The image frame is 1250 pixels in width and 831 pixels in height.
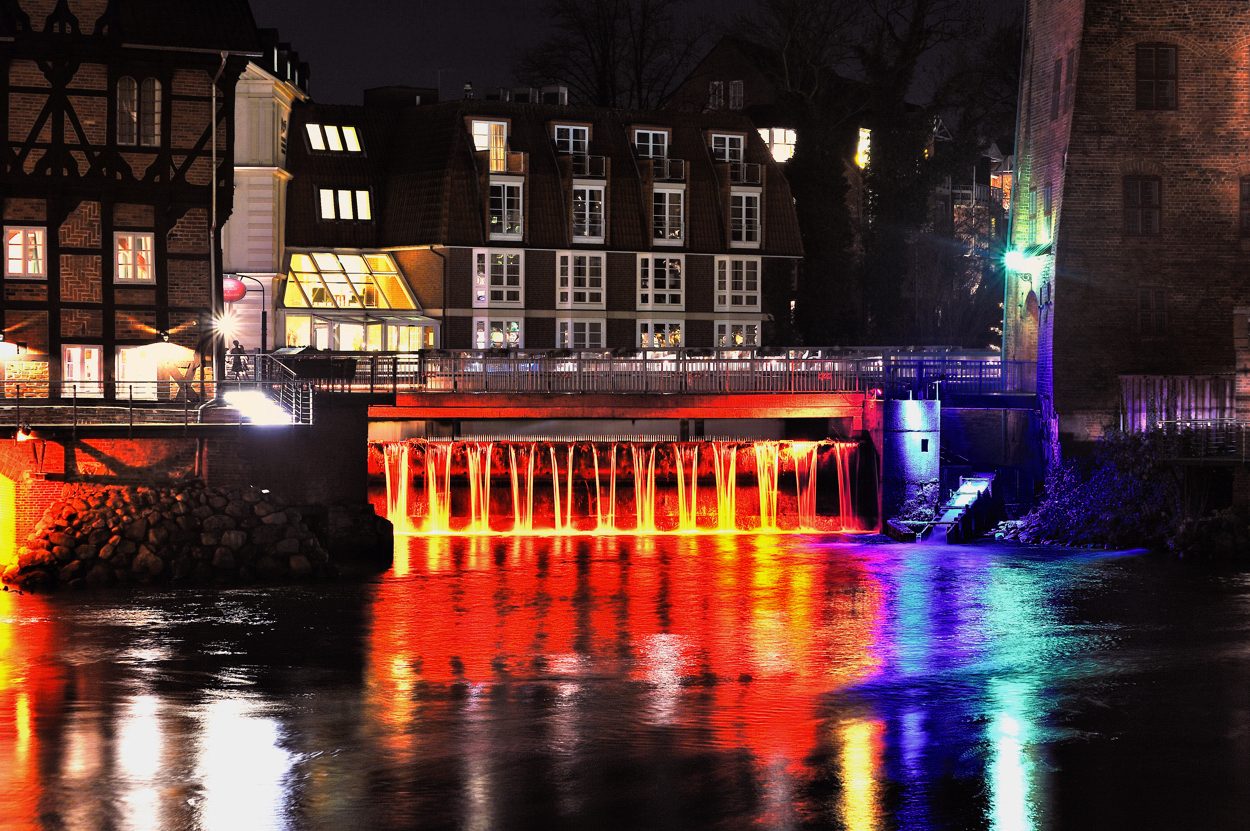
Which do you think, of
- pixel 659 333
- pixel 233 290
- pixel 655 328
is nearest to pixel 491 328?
pixel 655 328

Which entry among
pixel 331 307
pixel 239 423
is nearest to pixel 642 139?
pixel 331 307

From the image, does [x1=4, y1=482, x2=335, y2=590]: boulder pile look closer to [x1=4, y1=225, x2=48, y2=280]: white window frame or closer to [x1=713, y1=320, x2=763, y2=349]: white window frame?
[x1=4, y1=225, x2=48, y2=280]: white window frame

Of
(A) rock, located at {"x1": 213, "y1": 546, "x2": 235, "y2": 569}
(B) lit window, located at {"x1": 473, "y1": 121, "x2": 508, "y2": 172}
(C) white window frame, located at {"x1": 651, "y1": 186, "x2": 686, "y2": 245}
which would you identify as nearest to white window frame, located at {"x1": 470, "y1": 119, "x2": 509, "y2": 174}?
(B) lit window, located at {"x1": 473, "y1": 121, "x2": 508, "y2": 172}

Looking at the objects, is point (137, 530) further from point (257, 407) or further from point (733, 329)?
point (733, 329)

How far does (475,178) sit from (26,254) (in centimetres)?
1933

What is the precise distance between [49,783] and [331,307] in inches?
1432

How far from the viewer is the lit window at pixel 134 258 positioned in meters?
40.2

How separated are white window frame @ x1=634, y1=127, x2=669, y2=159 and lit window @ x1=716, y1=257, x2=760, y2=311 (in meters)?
4.36

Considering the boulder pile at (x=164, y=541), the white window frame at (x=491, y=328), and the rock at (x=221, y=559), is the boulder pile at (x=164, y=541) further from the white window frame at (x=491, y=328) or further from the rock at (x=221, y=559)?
the white window frame at (x=491, y=328)

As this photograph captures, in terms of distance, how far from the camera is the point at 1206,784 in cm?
1912

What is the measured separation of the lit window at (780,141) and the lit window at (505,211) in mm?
17002

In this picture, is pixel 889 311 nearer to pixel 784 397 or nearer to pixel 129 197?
pixel 784 397

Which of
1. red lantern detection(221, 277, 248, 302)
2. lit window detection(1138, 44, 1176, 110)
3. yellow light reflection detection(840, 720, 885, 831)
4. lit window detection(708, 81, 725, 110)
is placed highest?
lit window detection(708, 81, 725, 110)

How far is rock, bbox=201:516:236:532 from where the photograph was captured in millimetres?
33500
